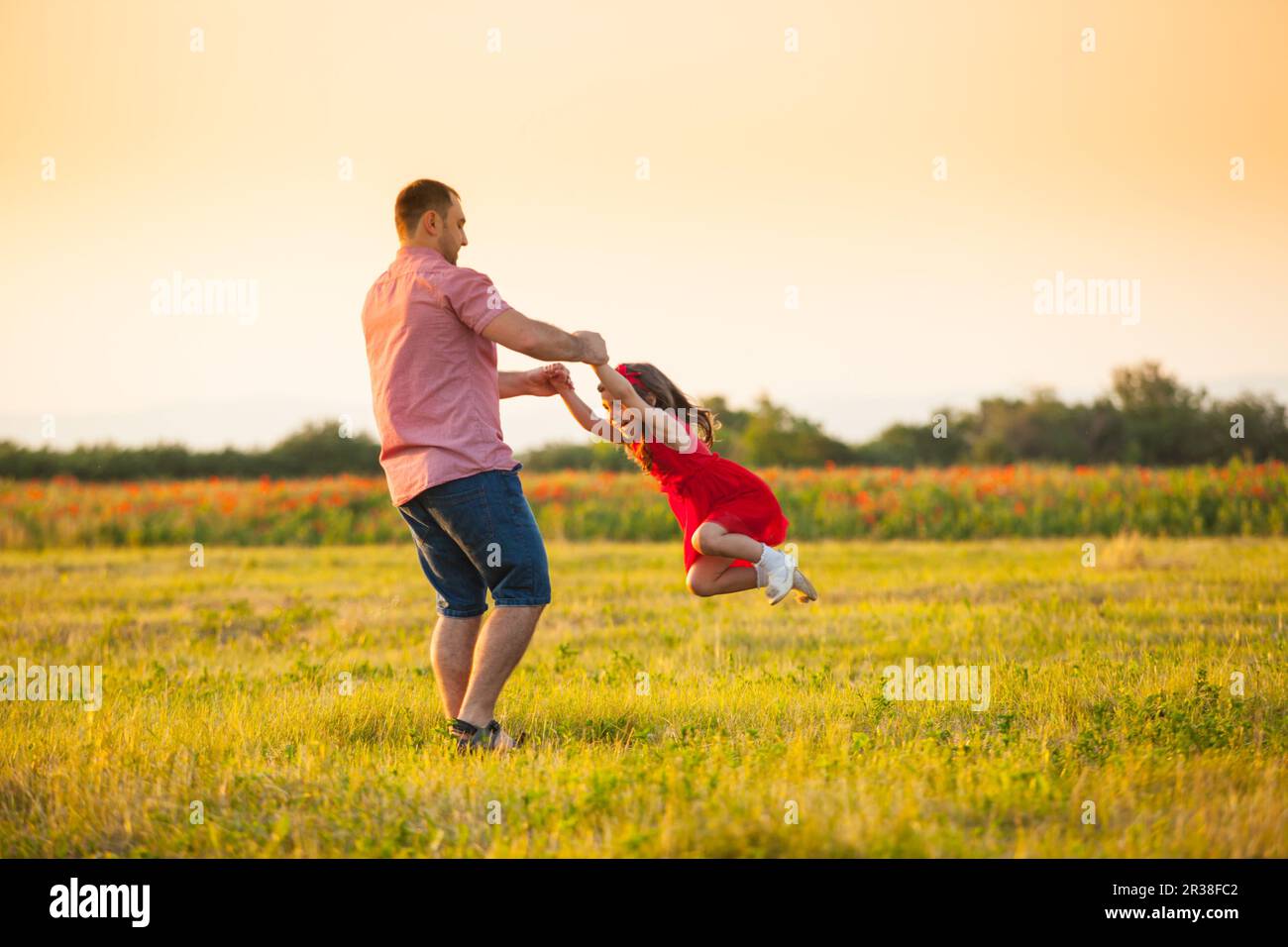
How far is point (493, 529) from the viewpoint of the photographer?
5859 millimetres

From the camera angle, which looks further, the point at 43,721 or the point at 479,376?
the point at 43,721

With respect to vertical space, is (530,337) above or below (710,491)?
above

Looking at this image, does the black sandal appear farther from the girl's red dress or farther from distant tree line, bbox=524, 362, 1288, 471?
distant tree line, bbox=524, 362, 1288, 471

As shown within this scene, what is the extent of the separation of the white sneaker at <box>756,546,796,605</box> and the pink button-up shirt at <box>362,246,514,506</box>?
1914 millimetres

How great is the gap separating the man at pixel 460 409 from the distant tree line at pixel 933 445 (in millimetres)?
22245

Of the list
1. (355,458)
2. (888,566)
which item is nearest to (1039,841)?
(888,566)

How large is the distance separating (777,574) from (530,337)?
233cm

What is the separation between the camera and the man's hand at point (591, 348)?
6027mm

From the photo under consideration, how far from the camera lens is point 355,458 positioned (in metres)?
31.7

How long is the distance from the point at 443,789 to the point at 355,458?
27.4m

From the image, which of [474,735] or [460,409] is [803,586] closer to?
[474,735]

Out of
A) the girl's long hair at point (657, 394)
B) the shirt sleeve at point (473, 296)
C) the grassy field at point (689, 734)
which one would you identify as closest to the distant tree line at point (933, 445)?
the grassy field at point (689, 734)

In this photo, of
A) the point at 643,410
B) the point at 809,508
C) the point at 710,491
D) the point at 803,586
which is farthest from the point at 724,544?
the point at 809,508
